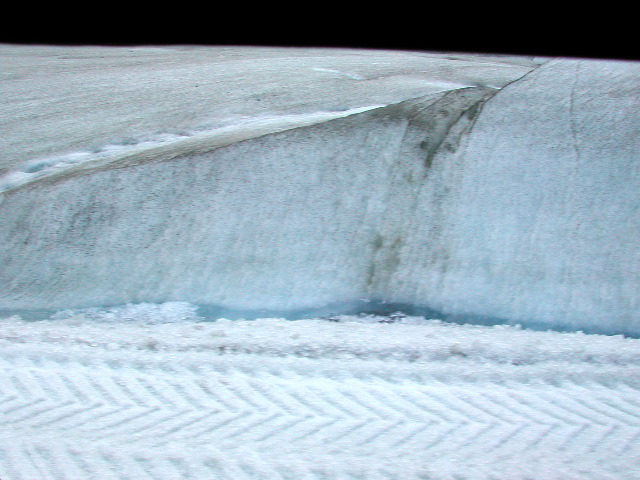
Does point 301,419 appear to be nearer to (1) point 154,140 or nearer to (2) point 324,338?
(2) point 324,338

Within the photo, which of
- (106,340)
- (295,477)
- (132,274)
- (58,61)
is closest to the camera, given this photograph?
(295,477)

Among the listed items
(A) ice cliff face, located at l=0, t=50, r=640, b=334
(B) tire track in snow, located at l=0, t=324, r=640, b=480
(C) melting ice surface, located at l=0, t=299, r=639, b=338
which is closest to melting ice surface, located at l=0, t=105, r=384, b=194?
(A) ice cliff face, located at l=0, t=50, r=640, b=334

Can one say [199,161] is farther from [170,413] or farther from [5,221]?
[170,413]

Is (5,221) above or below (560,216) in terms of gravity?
below

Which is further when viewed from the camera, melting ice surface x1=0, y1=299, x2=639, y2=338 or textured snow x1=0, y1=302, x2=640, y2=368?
melting ice surface x1=0, y1=299, x2=639, y2=338

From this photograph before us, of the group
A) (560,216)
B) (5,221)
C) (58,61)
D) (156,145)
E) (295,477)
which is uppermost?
(58,61)

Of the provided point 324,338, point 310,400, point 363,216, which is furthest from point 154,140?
point 310,400

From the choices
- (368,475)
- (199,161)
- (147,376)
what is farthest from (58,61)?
(368,475)

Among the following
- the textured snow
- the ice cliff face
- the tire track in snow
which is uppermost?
the ice cliff face

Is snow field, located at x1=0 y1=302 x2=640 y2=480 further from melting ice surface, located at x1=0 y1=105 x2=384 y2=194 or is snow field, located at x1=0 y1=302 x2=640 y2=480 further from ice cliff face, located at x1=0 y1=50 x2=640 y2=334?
melting ice surface, located at x1=0 y1=105 x2=384 y2=194

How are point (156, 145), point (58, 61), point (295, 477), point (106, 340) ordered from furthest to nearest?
point (58, 61), point (156, 145), point (106, 340), point (295, 477)
